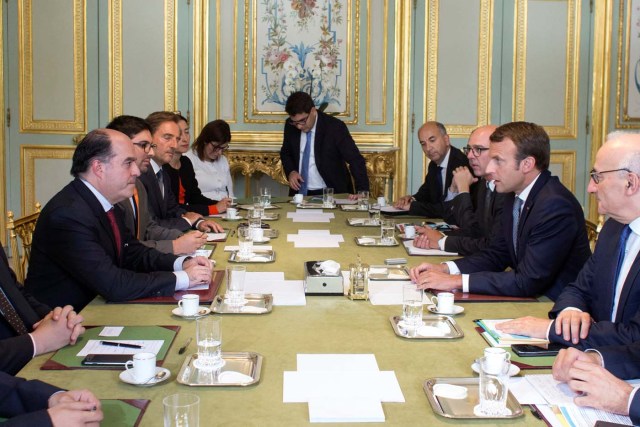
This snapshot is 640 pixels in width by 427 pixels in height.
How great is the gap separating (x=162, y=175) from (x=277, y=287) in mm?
2164

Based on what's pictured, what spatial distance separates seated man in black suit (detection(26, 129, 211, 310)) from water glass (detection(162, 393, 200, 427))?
128 cm

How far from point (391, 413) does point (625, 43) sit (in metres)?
6.58

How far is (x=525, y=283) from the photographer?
299 centimetres

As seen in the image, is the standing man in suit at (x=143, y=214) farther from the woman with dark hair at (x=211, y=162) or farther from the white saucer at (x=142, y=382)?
the white saucer at (x=142, y=382)

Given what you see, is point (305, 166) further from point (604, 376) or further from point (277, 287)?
point (604, 376)

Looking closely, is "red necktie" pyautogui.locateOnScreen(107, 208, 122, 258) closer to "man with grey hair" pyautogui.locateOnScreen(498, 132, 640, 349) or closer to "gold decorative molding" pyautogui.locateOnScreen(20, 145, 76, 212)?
"man with grey hair" pyautogui.locateOnScreen(498, 132, 640, 349)

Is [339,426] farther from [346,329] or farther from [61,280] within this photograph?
[61,280]

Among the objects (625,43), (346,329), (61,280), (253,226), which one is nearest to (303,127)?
(253,226)

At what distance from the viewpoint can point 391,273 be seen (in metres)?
3.30

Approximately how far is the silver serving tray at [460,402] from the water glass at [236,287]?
95 centimetres

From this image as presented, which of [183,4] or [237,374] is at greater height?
[183,4]

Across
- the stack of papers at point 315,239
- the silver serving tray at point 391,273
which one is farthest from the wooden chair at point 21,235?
A: the silver serving tray at point 391,273

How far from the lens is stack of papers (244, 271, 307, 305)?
113 inches

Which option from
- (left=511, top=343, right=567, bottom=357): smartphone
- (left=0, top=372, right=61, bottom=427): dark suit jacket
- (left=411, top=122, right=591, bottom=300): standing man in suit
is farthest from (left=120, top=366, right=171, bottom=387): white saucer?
(left=411, top=122, right=591, bottom=300): standing man in suit
